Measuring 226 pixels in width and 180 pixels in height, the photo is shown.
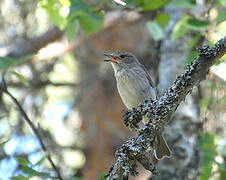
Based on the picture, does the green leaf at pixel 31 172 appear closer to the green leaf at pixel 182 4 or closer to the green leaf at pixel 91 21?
the green leaf at pixel 91 21

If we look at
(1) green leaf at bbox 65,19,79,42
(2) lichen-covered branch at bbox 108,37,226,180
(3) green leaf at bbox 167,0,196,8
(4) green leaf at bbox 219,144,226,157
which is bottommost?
(2) lichen-covered branch at bbox 108,37,226,180

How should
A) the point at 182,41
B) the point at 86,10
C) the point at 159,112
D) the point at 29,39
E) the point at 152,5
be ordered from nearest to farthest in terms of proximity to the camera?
1. the point at 159,112
2. the point at 86,10
3. the point at 152,5
4. the point at 182,41
5. the point at 29,39

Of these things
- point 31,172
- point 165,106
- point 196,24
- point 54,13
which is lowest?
point 165,106

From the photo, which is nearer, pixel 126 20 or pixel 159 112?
pixel 159 112

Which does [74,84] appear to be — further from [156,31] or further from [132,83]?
[156,31]

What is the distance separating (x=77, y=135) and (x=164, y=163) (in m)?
2.95

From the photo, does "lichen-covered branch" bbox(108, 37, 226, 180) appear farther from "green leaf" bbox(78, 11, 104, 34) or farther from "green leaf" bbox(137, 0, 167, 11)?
"green leaf" bbox(137, 0, 167, 11)

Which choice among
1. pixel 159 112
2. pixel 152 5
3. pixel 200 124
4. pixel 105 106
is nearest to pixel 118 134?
pixel 105 106

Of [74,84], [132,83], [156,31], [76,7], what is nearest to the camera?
[76,7]

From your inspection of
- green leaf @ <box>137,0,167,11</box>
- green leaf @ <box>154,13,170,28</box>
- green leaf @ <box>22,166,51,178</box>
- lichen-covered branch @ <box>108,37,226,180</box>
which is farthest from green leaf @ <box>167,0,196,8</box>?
green leaf @ <box>22,166,51,178</box>

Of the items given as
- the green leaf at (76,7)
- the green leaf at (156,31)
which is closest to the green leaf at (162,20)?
the green leaf at (156,31)

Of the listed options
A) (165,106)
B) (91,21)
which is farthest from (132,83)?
(165,106)

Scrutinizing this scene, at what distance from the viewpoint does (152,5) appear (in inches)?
169

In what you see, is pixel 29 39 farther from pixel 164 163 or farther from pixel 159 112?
pixel 159 112
